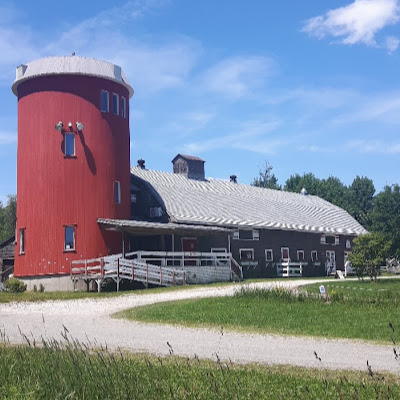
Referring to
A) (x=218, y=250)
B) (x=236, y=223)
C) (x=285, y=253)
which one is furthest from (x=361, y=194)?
(x=218, y=250)

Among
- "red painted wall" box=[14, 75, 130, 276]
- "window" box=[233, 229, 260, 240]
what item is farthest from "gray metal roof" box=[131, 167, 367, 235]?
"red painted wall" box=[14, 75, 130, 276]

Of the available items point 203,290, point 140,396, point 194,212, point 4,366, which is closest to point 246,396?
point 140,396

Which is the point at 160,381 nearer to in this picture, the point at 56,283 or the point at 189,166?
the point at 56,283

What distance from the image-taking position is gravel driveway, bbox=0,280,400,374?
395 inches

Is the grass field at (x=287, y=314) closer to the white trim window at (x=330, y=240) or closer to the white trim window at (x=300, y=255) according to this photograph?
the white trim window at (x=300, y=255)

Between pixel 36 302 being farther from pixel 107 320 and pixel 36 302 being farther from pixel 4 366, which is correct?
pixel 4 366

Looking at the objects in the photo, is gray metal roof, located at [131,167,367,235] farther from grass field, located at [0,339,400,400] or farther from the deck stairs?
grass field, located at [0,339,400,400]

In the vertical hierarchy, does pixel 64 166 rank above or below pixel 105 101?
below

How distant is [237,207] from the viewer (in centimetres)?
4359

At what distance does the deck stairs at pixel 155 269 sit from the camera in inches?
1168

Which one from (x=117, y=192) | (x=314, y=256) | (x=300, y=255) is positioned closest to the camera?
(x=117, y=192)

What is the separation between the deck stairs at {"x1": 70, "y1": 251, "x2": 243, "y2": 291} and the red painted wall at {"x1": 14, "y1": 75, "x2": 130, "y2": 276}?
63.9 inches

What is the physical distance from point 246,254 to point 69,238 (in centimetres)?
1365

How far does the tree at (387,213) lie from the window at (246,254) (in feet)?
87.8
